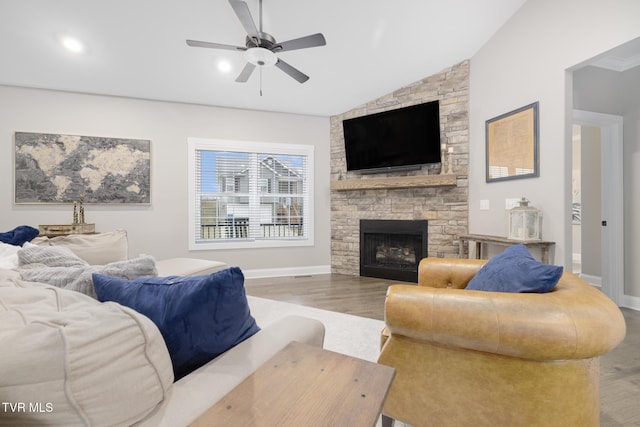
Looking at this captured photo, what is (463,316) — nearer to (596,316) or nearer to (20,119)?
(596,316)

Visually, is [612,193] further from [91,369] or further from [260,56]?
[91,369]

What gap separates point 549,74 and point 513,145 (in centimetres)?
70

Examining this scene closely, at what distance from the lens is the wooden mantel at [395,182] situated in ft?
12.7

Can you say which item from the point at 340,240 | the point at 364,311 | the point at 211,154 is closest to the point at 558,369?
the point at 364,311

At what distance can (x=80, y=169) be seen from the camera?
403cm

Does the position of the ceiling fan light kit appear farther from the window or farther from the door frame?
the door frame

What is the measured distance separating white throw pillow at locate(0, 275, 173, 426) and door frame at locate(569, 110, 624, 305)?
431cm

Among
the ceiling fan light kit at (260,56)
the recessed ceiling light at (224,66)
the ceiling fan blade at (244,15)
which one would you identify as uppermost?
the recessed ceiling light at (224,66)

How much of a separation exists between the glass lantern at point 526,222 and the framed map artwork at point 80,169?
4.65m

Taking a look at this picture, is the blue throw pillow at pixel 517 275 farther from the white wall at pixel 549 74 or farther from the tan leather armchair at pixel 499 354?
the white wall at pixel 549 74

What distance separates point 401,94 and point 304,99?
144 centimetres

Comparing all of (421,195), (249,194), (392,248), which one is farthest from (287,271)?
(421,195)

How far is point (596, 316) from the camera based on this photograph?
3.25ft

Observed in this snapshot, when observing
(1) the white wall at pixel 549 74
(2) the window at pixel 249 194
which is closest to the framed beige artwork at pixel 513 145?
(1) the white wall at pixel 549 74
